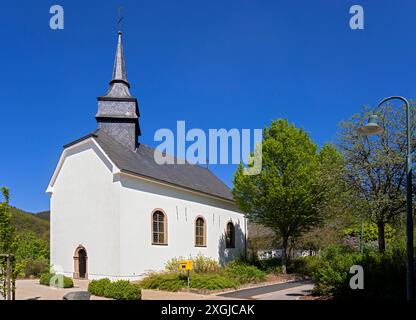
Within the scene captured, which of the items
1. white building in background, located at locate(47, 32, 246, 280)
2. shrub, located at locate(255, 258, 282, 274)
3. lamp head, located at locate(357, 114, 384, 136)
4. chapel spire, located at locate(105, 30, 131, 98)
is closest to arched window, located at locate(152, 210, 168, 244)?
white building in background, located at locate(47, 32, 246, 280)

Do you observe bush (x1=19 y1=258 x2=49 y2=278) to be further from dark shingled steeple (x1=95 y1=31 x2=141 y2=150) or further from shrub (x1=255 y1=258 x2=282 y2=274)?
shrub (x1=255 y1=258 x2=282 y2=274)

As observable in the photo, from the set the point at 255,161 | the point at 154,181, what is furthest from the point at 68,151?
the point at 255,161

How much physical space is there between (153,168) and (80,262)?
23.9ft

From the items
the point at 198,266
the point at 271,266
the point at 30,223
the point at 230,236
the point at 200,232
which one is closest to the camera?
the point at 198,266

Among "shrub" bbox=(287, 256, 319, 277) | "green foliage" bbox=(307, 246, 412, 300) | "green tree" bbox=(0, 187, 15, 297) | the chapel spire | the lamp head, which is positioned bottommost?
"shrub" bbox=(287, 256, 319, 277)

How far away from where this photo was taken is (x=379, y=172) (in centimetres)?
1531

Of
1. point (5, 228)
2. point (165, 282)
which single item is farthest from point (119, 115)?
point (5, 228)

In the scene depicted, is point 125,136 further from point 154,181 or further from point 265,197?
point 265,197

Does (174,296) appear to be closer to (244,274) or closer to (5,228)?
(244,274)

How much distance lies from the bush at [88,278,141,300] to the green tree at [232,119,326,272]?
11.3m

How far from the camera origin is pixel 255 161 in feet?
79.9

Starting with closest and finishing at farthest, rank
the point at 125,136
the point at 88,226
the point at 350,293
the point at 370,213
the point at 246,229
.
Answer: the point at 350,293 → the point at 370,213 → the point at 88,226 → the point at 125,136 → the point at 246,229

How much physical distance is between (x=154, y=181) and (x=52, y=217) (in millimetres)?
7020

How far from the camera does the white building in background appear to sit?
19.4m
